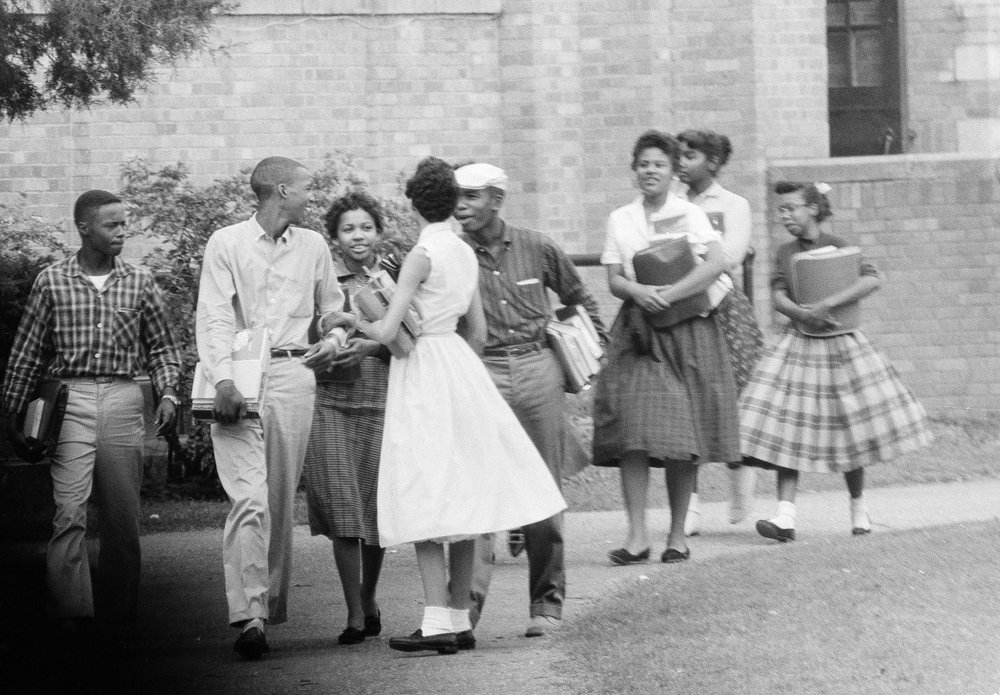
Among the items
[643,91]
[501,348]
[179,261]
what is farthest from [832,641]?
[643,91]

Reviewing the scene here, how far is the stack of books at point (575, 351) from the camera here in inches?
265

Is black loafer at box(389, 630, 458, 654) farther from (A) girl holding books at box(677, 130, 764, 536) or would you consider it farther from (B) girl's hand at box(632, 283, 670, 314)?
(A) girl holding books at box(677, 130, 764, 536)

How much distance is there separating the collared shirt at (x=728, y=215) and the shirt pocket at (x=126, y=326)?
324 cm

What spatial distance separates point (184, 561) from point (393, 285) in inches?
132

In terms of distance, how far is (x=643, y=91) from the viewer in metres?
15.1

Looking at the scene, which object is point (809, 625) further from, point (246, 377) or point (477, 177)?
point (246, 377)

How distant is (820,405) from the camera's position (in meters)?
8.49

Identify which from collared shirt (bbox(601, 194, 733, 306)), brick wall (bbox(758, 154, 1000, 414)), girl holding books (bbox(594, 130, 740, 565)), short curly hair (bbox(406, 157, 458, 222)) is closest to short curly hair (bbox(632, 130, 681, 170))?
girl holding books (bbox(594, 130, 740, 565))

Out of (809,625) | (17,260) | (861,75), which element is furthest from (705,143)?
(861,75)

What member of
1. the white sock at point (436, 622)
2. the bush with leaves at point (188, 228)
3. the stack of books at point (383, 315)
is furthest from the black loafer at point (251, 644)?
the bush with leaves at point (188, 228)

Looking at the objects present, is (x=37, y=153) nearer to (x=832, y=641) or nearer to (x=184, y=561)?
(x=184, y=561)

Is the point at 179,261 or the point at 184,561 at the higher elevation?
the point at 179,261

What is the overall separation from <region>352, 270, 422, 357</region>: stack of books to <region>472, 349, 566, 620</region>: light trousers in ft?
2.20

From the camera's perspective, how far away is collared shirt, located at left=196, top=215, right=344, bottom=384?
21.5 ft
